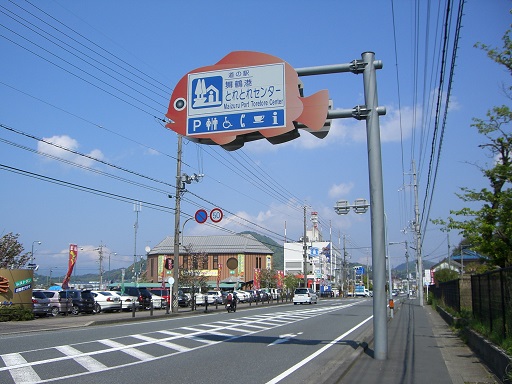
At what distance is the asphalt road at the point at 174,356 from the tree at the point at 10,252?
27649mm

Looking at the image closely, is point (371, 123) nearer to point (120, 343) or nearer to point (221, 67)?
point (221, 67)

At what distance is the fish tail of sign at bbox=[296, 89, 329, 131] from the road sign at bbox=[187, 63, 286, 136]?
21.6 inches

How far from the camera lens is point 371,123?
12898mm

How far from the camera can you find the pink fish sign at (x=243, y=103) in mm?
13414

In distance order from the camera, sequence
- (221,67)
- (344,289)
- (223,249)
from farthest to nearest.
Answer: (344,289), (223,249), (221,67)

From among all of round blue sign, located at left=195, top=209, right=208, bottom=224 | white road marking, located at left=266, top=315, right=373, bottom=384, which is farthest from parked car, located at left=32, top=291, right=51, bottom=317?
white road marking, located at left=266, top=315, right=373, bottom=384

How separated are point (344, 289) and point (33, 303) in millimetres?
87192

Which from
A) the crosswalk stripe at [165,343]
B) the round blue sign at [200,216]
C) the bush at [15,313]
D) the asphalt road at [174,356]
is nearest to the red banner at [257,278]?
the round blue sign at [200,216]

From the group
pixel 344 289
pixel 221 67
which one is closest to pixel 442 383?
pixel 221 67

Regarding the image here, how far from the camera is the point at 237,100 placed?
545 inches

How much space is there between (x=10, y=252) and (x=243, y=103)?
119ft

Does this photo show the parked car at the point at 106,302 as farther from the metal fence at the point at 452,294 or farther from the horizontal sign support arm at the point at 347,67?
the horizontal sign support arm at the point at 347,67

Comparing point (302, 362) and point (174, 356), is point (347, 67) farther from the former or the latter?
point (174, 356)

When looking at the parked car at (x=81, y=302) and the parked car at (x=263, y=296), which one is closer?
the parked car at (x=81, y=302)
